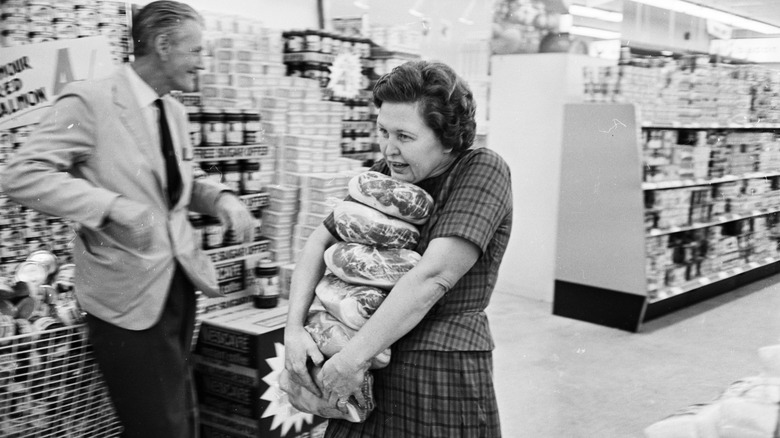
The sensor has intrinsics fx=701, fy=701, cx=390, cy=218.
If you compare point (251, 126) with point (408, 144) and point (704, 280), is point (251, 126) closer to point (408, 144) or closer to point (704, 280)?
point (408, 144)

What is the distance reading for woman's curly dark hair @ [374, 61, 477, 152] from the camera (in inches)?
54.4

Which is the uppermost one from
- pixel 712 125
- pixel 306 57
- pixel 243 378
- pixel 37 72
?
pixel 306 57

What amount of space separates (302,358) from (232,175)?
6.54 feet

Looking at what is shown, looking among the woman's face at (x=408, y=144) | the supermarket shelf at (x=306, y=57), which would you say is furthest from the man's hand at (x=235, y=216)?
the supermarket shelf at (x=306, y=57)

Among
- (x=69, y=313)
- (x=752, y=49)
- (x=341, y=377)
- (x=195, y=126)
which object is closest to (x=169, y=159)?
(x=69, y=313)

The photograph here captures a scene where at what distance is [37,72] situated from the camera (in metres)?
2.59

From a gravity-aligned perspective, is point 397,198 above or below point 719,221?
above

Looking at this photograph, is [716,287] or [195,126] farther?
[716,287]

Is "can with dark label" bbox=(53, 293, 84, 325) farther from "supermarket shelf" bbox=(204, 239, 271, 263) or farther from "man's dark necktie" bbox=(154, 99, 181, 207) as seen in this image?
"supermarket shelf" bbox=(204, 239, 271, 263)

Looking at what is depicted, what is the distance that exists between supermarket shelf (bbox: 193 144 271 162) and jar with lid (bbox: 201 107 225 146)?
3 cm

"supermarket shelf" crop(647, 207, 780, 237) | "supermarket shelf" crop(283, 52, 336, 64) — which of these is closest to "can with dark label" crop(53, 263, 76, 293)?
"supermarket shelf" crop(283, 52, 336, 64)

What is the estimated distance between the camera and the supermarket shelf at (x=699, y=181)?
17.0 feet

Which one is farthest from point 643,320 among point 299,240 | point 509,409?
point 299,240

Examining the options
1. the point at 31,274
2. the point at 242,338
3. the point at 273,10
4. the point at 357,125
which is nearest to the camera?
the point at 31,274
